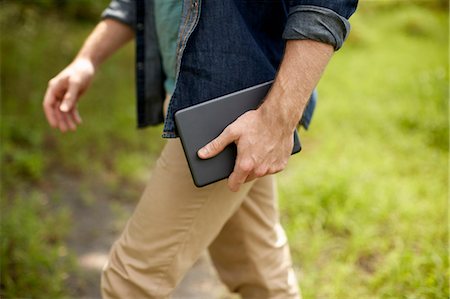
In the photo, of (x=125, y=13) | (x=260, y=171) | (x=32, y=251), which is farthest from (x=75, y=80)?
(x=32, y=251)

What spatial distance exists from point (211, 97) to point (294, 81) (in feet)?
0.80

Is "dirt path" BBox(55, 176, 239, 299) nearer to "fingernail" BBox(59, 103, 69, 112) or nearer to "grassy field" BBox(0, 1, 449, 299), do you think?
"grassy field" BBox(0, 1, 449, 299)

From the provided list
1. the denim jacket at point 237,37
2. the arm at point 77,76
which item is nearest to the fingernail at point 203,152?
the denim jacket at point 237,37

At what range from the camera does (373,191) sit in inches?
120

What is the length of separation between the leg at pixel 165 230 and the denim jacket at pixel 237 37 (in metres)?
0.15

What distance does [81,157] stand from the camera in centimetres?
339

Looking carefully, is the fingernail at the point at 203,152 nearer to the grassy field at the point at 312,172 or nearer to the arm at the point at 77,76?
the arm at the point at 77,76

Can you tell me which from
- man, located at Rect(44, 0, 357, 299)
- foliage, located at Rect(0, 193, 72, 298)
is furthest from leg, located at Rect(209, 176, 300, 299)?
foliage, located at Rect(0, 193, 72, 298)

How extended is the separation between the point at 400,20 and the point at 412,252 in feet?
24.5

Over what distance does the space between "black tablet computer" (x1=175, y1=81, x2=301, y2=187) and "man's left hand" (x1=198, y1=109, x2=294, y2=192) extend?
0.03 metres

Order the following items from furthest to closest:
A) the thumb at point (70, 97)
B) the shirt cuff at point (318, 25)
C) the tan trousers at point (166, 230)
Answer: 1. the thumb at point (70, 97)
2. the tan trousers at point (166, 230)
3. the shirt cuff at point (318, 25)

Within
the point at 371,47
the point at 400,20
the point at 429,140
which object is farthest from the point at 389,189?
the point at 400,20

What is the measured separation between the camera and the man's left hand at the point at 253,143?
120 cm

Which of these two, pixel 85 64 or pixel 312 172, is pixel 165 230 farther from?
pixel 312 172
